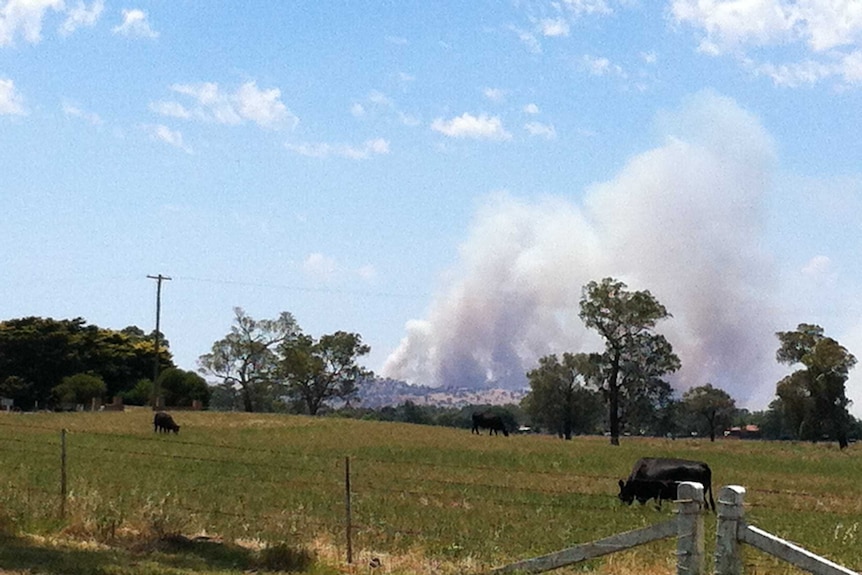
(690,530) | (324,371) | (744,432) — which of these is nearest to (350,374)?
(324,371)

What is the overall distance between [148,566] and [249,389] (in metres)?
112

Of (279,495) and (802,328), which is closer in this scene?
(279,495)

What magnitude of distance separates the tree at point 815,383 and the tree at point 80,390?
6192 centimetres

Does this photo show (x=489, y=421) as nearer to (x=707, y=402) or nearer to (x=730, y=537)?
(x=730, y=537)

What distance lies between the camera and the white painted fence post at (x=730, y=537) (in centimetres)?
858

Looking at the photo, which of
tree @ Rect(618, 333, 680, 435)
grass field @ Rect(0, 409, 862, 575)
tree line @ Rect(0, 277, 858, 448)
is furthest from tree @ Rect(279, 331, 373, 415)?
grass field @ Rect(0, 409, 862, 575)

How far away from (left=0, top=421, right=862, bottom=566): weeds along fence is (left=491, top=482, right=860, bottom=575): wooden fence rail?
4720 millimetres

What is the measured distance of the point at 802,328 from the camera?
8456 cm

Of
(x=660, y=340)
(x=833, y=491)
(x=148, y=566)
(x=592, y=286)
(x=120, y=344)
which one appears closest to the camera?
(x=148, y=566)

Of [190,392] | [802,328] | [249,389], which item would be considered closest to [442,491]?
[802,328]

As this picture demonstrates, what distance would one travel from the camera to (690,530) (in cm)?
901

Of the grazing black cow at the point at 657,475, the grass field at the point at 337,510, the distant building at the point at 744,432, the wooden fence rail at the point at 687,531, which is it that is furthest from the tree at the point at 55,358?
the distant building at the point at 744,432

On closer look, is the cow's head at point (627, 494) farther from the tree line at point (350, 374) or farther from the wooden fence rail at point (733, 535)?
the tree line at point (350, 374)

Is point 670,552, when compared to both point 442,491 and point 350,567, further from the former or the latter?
point 442,491
